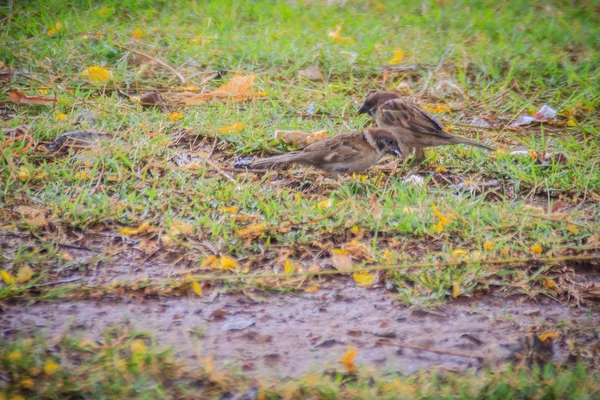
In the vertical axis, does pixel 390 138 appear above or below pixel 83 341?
above

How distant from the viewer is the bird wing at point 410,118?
5359 millimetres

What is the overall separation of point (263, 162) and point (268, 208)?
705 millimetres

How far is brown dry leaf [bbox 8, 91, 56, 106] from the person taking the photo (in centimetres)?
589

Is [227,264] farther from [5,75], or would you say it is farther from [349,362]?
[5,75]

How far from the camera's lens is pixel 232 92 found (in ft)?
21.0

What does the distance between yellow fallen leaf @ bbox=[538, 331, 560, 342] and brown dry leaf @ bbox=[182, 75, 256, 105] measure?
365cm

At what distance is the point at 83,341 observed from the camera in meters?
3.28

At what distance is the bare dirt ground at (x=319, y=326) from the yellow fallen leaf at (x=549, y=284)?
116mm

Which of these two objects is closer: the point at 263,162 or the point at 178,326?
the point at 178,326

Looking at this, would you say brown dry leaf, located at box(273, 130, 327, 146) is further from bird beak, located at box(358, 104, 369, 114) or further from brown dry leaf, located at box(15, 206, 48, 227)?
brown dry leaf, located at box(15, 206, 48, 227)

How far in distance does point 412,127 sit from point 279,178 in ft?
3.56

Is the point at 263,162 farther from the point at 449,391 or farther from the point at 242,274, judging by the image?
the point at 449,391

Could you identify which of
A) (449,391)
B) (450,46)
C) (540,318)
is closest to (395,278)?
(540,318)

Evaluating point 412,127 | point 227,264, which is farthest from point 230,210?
point 412,127
